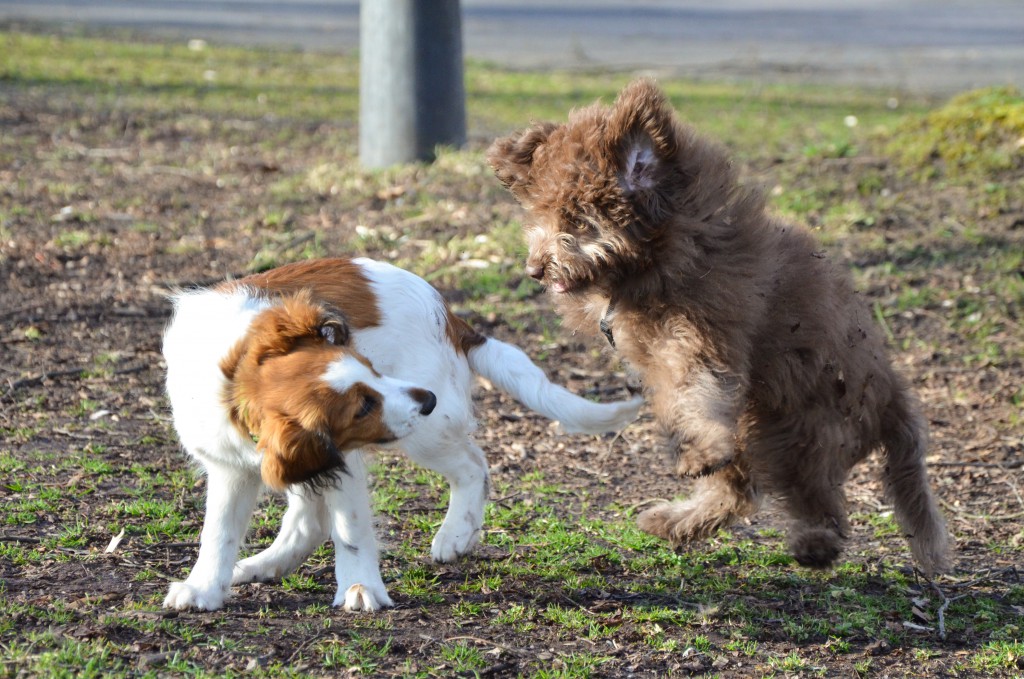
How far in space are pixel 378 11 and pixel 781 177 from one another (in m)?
3.54

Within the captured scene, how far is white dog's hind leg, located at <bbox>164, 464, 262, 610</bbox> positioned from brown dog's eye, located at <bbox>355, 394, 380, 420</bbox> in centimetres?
55

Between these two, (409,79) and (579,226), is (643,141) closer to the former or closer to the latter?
(579,226)

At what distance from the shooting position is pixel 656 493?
560 cm

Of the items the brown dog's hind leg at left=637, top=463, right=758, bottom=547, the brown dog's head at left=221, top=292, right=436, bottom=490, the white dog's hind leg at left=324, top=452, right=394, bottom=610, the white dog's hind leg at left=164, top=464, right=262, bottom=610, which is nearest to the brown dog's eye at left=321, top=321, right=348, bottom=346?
the brown dog's head at left=221, top=292, right=436, bottom=490

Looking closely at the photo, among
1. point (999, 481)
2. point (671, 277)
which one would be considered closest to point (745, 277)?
point (671, 277)

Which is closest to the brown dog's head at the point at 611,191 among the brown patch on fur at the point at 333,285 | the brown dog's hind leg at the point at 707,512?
the brown patch on fur at the point at 333,285

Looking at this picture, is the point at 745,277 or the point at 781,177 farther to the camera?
the point at 781,177

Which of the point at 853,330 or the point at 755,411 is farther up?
the point at 853,330

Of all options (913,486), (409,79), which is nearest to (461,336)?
(913,486)

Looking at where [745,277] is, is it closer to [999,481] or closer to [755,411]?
[755,411]

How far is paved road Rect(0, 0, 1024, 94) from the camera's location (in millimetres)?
16359

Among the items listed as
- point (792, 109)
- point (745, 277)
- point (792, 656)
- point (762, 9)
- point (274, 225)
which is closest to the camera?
point (792, 656)

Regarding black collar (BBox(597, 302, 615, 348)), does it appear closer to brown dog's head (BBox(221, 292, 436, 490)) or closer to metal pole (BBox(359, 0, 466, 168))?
brown dog's head (BBox(221, 292, 436, 490))

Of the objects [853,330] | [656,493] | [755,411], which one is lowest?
[656,493]
